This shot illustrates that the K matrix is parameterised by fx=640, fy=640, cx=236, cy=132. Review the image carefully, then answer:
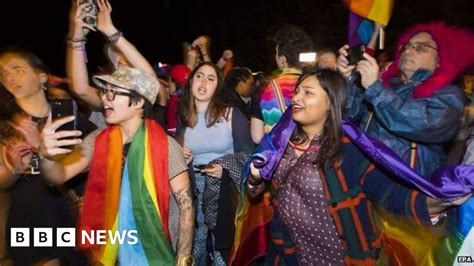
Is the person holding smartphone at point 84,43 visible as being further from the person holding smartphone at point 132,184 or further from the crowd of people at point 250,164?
the person holding smartphone at point 132,184

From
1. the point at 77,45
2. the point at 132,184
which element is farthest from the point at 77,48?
the point at 132,184

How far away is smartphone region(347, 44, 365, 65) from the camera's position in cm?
413

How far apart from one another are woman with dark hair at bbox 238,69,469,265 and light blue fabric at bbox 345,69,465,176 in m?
0.47

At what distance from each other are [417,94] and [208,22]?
1447 centimetres

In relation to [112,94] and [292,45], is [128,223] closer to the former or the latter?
[112,94]

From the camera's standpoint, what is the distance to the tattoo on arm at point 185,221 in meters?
3.68

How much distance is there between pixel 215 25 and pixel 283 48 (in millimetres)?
13079

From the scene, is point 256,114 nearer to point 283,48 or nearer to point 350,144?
point 283,48

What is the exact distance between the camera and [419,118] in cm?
388

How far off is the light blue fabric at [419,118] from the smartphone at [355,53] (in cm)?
28

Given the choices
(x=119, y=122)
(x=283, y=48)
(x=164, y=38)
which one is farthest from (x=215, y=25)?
(x=119, y=122)

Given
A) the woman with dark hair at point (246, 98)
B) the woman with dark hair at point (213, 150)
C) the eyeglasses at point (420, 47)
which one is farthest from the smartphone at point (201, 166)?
the eyeglasses at point (420, 47)

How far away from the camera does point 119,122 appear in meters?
3.79

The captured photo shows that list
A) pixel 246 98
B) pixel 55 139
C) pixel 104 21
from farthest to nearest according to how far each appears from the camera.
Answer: pixel 246 98, pixel 104 21, pixel 55 139
